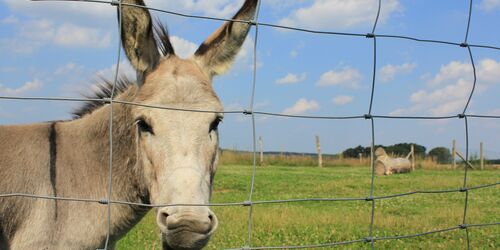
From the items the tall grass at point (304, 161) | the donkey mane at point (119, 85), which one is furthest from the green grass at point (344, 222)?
the tall grass at point (304, 161)

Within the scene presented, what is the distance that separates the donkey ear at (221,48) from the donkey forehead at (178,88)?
0.33 meters

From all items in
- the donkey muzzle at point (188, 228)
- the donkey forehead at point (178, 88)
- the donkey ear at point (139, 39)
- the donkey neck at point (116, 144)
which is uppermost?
the donkey ear at point (139, 39)

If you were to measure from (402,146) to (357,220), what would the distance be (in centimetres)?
5285

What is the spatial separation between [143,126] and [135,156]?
0.51 metres

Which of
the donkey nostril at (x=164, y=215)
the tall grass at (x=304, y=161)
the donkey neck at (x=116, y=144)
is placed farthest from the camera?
the tall grass at (x=304, y=161)

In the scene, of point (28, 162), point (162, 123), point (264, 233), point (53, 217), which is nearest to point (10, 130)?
point (28, 162)

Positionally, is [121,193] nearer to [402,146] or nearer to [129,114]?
[129,114]

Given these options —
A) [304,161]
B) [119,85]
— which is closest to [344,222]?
[119,85]

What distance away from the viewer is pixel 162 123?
2.95 metres

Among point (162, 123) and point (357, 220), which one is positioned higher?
point (162, 123)

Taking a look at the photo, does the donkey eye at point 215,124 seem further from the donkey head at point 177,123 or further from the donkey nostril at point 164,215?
the donkey nostril at point 164,215

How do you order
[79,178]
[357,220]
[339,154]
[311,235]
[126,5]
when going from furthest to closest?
[339,154] → [357,220] → [311,235] → [79,178] → [126,5]

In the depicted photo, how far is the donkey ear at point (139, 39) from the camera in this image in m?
3.16

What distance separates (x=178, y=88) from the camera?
3150 mm
